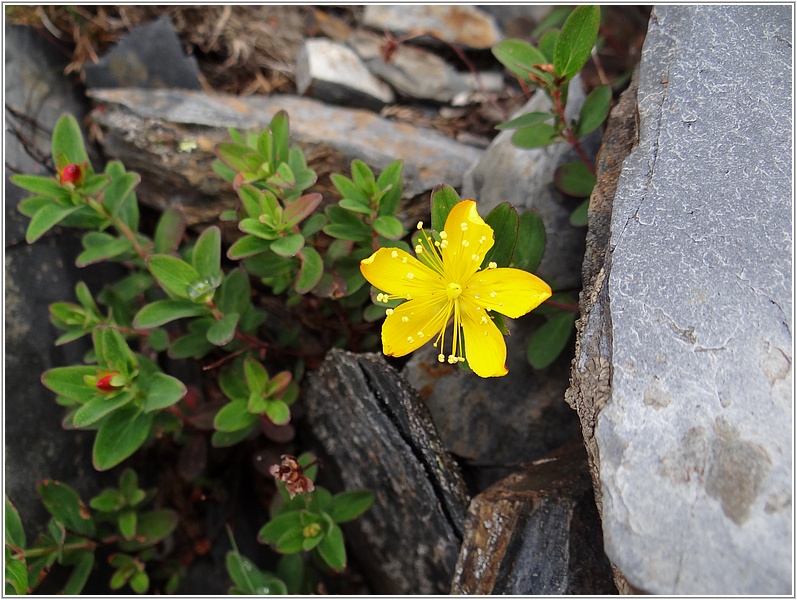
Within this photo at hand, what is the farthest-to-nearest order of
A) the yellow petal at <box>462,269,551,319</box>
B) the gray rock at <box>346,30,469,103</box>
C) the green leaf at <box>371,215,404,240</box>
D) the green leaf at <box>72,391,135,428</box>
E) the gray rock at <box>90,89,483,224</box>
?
the gray rock at <box>346,30,469,103</box> < the gray rock at <box>90,89,483,224</box> < the green leaf at <box>371,215,404,240</box> < the green leaf at <box>72,391,135,428</box> < the yellow petal at <box>462,269,551,319</box>

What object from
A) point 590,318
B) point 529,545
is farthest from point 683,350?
point 529,545

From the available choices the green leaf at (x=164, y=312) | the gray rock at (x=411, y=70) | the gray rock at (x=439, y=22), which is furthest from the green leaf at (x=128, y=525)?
the gray rock at (x=439, y=22)

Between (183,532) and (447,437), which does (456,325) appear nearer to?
(447,437)

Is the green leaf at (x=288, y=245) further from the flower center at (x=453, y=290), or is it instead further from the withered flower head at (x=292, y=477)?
the withered flower head at (x=292, y=477)

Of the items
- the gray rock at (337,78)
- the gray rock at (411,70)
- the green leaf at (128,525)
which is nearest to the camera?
the green leaf at (128,525)

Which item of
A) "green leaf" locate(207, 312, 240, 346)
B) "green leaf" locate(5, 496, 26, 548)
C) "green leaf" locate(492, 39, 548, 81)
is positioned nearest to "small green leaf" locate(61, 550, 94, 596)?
"green leaf" locate(5, 496, 26, 548)

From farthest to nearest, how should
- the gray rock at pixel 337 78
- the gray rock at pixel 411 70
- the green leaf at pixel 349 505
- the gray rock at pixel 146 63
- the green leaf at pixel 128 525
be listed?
the gray rock at pixel 411 70 → the gray rock at pixel 337 78 → the gray rock at pixel 146 63 → the green leaf at pixel 128 525 → the green leaf at pixel 349 505

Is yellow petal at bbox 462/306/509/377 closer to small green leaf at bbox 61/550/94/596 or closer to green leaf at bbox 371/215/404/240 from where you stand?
green leaf at bbox 371/215/404/240
